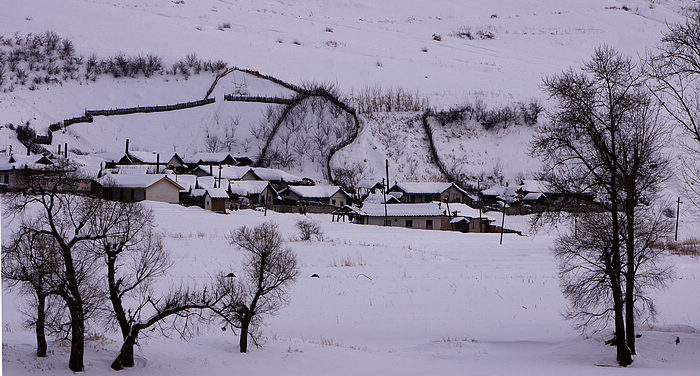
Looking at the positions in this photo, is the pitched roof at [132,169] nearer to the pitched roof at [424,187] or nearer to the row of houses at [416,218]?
the row of houses at [416,218]

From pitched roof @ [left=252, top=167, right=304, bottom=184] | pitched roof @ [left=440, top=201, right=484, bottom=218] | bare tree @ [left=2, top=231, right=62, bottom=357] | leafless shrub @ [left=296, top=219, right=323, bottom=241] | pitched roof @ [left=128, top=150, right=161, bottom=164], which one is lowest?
leafless shrub @ [left=296, top=219, right=323, bottom=241]

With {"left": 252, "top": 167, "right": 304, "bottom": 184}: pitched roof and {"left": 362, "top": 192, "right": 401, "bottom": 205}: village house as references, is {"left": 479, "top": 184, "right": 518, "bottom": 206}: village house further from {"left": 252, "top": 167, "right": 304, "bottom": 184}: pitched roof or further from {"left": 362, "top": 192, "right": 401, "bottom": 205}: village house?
{"left": 252, "top": 167, "right": 304, "bottom": 184}: pitched roof

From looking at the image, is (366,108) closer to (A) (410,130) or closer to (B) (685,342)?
(A) (410,130)

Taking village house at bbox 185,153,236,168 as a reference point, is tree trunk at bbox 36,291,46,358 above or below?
below

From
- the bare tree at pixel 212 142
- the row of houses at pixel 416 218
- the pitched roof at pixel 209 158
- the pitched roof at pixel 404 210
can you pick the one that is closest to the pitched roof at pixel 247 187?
the row of houses at pixel 416 218

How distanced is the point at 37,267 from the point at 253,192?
157 feet

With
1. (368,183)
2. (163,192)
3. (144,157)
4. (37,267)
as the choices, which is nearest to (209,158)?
(144,157)

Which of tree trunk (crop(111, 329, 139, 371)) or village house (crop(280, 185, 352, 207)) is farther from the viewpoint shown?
village house (crop(280, 185, 352, 207))

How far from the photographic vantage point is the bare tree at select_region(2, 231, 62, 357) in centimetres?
1039

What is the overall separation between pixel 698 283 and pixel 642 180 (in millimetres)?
12230

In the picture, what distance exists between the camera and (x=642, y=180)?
13.3 m

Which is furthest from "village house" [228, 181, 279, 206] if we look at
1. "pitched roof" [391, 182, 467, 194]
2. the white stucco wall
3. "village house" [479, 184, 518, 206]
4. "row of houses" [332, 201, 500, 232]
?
"village house" [479, 184, 518, 206]

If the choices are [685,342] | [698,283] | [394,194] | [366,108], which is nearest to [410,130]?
[366,108]

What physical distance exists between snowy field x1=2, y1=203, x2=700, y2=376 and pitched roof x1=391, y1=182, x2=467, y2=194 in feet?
93.3
